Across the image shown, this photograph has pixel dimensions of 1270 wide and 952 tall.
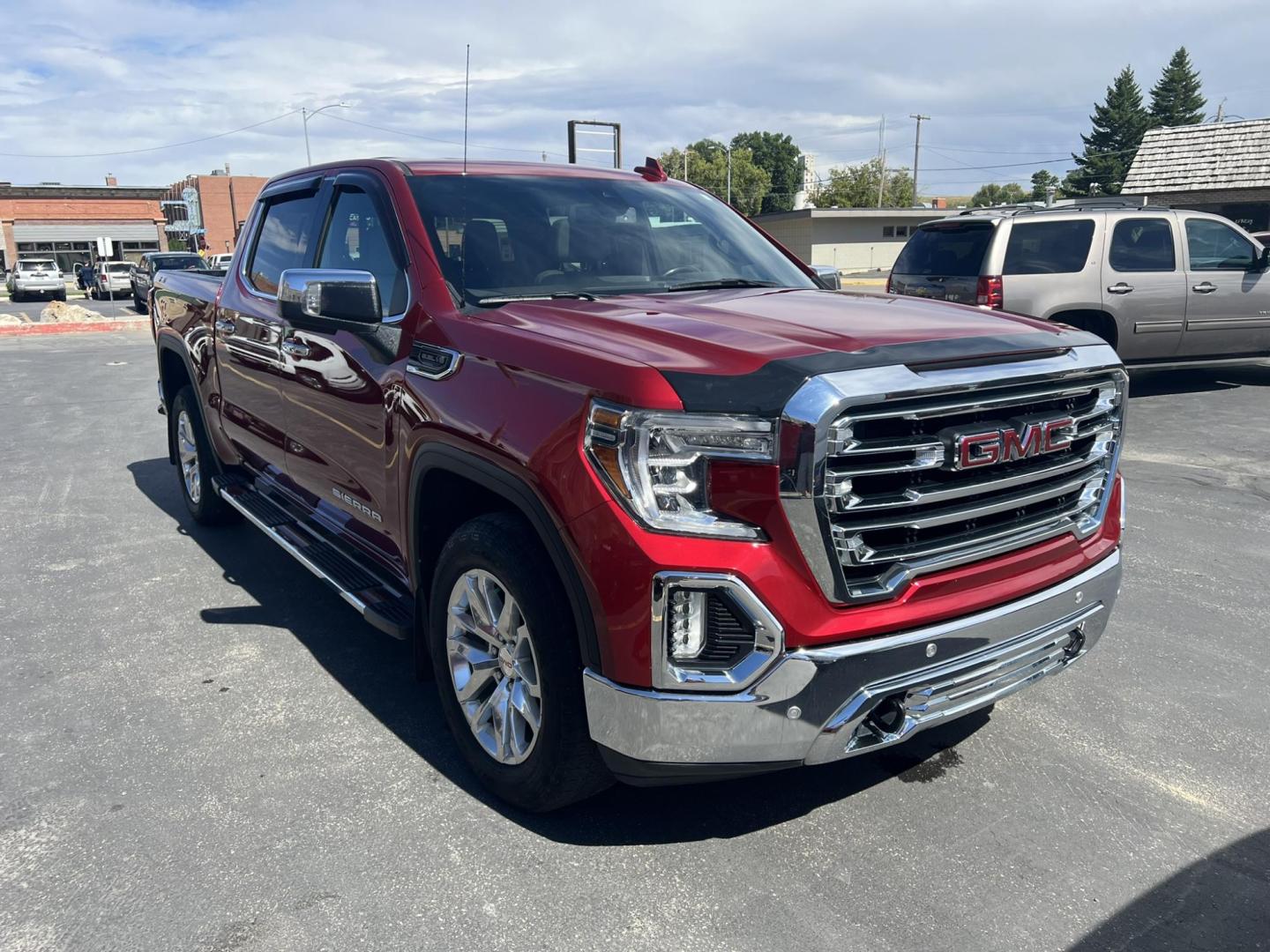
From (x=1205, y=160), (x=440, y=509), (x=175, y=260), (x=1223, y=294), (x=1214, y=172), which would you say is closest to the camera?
(x=440, y=509)

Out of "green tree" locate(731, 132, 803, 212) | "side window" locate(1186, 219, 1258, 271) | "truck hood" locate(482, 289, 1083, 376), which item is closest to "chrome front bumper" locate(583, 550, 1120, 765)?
"truck hood" locate(482, 289, 1083, 376)

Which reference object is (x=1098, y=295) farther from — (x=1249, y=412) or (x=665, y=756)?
(x=665, y=756)

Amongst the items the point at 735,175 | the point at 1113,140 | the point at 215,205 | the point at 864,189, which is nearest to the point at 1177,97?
the point at 1113,140

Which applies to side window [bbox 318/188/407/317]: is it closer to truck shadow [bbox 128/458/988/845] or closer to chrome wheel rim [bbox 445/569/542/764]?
chrome wheel rim [bbox 445/569/542/764]

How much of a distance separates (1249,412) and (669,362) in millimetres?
9286

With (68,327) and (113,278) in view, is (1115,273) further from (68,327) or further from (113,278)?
(113,278)

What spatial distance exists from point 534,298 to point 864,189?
3668 inches

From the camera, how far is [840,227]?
5450 centimetres

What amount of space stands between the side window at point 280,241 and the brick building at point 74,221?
2727 inches

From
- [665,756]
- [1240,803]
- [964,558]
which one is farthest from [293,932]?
[1240,803]

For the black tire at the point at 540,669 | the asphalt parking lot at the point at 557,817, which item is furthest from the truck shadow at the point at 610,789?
the black tire at the point at 540,669

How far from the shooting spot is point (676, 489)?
7.93ft

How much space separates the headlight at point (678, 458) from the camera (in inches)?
93.9

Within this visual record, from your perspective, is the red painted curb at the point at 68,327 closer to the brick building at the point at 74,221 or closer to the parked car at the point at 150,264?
the parked car at the point at 150,264
